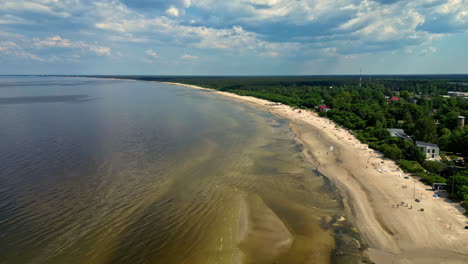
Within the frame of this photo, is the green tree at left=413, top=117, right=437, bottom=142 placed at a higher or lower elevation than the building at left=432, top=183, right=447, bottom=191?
higher

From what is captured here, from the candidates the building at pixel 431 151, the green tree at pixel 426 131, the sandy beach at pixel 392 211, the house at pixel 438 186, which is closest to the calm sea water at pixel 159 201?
the sandy beach at pixel 392 211

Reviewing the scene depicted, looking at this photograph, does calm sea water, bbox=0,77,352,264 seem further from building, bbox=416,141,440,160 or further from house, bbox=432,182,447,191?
building, bbox=416,141,440,160

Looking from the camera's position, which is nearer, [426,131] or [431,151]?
[431,151]

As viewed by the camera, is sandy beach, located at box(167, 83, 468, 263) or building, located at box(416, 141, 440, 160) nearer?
sandy beach, located at box(167, 83, 468, 263)

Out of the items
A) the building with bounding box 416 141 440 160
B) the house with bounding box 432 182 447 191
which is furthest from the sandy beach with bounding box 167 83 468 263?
the building with bounding box 416 141 440 160

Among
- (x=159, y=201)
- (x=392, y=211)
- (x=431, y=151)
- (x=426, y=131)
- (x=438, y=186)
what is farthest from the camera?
(x=426, y=131)

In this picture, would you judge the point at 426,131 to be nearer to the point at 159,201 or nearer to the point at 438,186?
the point at 438,186

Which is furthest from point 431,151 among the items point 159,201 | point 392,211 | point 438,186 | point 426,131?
point 159,201
